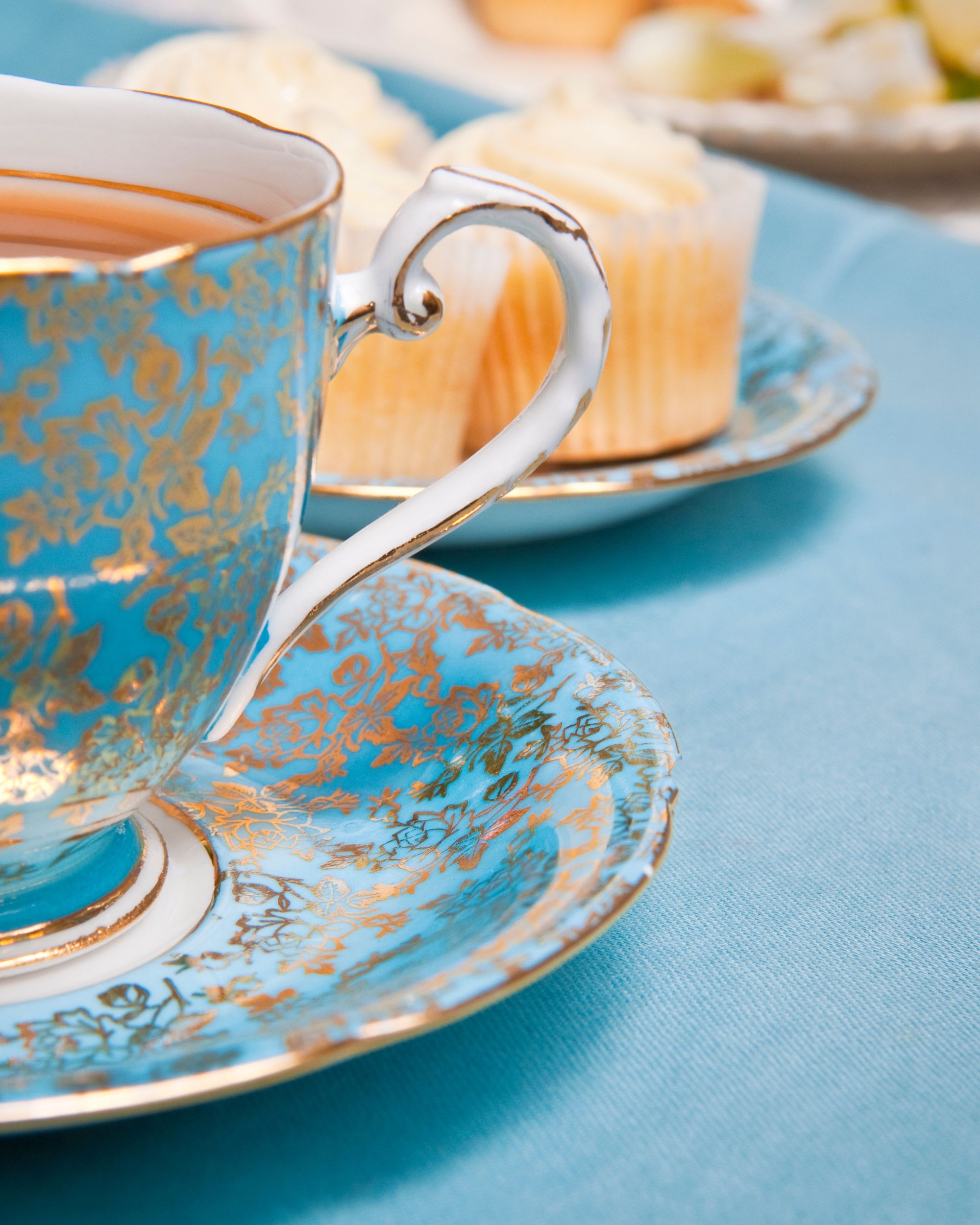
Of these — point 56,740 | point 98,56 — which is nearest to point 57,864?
point 56,740

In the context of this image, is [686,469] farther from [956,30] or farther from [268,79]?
[956,30]

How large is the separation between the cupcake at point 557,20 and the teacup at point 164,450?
1.40 metres

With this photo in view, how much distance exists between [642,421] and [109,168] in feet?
1.06

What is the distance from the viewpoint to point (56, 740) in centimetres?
32

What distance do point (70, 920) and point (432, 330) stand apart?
0.58 ft

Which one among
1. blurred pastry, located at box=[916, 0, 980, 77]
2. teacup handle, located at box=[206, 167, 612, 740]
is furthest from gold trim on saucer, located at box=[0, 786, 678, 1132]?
blurred pastry, located at box=[916, 0, 980, 77]

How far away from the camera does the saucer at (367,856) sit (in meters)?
0.28

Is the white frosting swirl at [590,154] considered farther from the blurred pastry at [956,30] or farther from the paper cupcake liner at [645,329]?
the blurred pastry at [956,30]

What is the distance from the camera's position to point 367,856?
1.32ft

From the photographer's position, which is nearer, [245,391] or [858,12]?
[245,391]

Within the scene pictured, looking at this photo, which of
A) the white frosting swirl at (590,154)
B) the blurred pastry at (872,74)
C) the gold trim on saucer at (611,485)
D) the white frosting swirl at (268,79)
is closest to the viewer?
the gold trim on saucer at (611,485)

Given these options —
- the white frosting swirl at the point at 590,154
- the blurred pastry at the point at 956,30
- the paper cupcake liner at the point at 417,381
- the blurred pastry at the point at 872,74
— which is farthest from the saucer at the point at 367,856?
the blurred pastry at the point at 956,30

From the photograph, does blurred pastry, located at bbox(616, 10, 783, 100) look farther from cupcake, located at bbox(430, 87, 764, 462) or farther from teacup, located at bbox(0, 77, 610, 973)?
teacup, located at bbox(0, 77, 610, 973)

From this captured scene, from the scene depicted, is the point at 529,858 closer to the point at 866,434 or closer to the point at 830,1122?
the point at 830,1122
